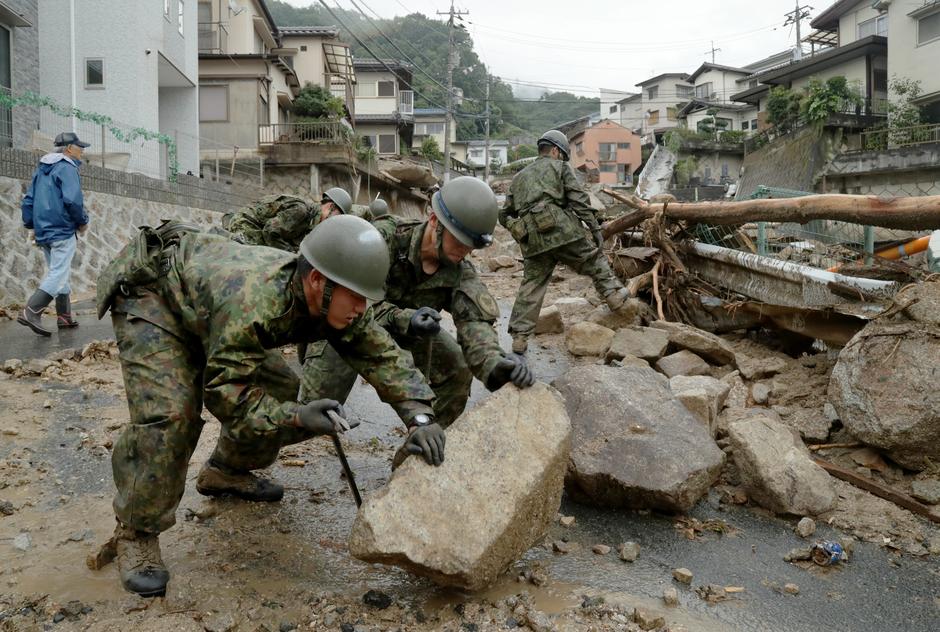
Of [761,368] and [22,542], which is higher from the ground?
[761,368]

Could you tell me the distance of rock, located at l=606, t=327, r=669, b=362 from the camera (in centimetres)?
564

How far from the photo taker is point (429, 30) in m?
38.3

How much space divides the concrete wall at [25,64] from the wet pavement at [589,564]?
9371 mm

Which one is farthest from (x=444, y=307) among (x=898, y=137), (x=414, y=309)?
(x=898, y=137)

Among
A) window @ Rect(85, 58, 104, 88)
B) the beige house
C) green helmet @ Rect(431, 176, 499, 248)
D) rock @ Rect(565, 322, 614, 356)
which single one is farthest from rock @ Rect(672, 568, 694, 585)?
the beige house

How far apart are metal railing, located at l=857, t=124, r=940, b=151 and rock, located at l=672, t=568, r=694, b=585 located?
20857 mm

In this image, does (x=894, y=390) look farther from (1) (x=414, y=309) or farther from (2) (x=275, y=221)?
(2) (x=275, y=221)

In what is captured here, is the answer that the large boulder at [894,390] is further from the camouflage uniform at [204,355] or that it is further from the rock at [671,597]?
the camouflage uniform at [204,355]

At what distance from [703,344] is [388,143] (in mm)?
31074

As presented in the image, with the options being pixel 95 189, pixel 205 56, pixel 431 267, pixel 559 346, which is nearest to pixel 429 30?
pixel 205 56

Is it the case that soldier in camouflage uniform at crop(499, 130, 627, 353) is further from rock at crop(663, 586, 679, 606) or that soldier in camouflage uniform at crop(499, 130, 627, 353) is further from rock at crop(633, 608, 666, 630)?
rock at crop(633, 608, 666, 630)

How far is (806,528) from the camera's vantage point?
10.3 feet

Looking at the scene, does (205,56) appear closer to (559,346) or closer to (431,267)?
(559,346)

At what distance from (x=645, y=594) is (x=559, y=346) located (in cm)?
445
